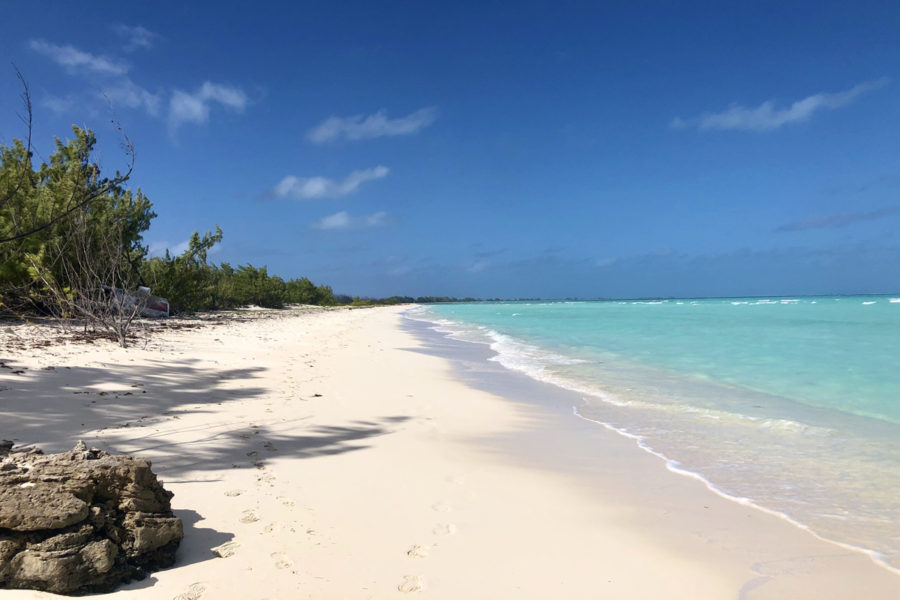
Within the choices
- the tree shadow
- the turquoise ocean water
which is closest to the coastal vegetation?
the tree shadow

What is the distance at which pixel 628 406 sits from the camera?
289 inches

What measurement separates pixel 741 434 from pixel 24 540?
6507mm

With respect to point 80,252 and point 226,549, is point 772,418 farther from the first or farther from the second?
point 80,252

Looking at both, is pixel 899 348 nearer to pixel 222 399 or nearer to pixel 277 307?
pixel 222 399

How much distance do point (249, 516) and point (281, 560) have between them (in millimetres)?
589

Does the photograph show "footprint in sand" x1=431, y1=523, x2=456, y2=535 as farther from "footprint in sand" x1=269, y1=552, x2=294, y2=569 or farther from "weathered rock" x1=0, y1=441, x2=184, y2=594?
"weathered rock" x1=0, y1=441, x2=184, y2=594

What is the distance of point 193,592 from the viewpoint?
221 centimetres

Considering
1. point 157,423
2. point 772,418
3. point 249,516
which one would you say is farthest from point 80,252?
point 772,418

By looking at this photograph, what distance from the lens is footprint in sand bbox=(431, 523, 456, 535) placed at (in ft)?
9.90

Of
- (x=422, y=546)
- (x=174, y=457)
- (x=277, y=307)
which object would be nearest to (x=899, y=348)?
(x=422, y=546)

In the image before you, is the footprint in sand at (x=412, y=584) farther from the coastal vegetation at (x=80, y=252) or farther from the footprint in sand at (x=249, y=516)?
the coastal vegetation at (x=80, y=252)

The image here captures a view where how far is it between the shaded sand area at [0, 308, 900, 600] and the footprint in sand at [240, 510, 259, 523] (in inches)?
0.5

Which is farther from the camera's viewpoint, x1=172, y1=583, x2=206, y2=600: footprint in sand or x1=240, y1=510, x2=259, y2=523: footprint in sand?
x1=240, y1=510, x2=259, y2=523: footprint in sand

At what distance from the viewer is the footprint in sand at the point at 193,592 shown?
7.09 ft
